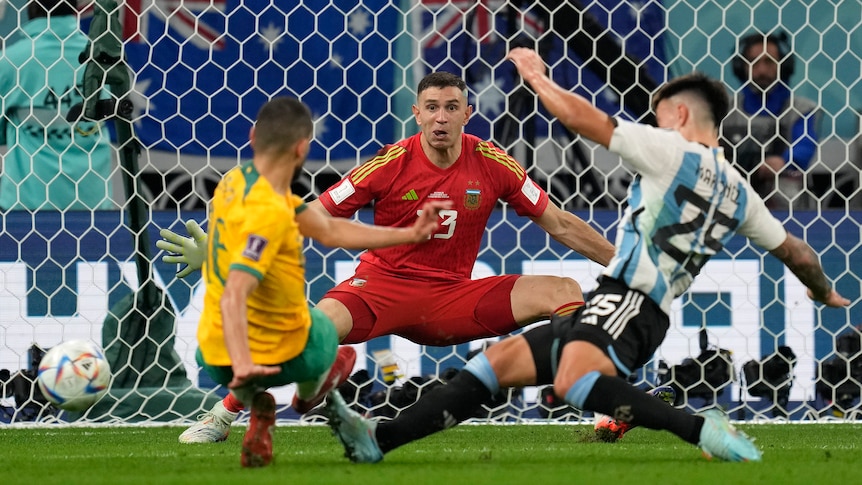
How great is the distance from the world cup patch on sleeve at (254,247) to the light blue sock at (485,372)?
91 centimetres

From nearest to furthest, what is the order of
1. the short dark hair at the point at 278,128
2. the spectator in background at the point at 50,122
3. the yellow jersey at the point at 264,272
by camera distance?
the yellow jersey at the point at 264,272 < the short dark hair at the point at 278,128 < the spectator in background at the point at 50,122

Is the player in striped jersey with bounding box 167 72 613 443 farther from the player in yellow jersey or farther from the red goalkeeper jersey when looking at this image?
the player in yellow jersey

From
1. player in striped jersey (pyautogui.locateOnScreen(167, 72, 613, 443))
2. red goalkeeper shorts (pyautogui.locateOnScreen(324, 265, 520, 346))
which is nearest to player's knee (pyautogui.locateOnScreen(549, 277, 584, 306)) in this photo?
player in striped jersey (pyautogui.locateOnScreen(167, 72, 613, 443))

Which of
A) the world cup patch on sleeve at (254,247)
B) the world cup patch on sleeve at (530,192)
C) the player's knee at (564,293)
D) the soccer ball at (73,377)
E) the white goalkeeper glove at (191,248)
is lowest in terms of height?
the soccer ball at (73,377)

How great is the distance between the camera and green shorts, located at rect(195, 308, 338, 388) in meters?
4.24

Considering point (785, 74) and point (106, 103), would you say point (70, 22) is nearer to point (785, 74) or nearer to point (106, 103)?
point (106, 103)

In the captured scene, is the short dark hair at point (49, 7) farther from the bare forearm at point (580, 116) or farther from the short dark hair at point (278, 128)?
the bare forearm at point (580, 116)

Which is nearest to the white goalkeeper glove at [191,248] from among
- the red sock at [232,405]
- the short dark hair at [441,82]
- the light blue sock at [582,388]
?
the red sock at [232,405]

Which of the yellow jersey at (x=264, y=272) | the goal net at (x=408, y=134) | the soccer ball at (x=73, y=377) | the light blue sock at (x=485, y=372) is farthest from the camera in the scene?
the goal net at (x=408, y=134)

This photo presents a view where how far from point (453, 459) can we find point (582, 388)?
68cm

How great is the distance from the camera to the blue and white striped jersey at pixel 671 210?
432cm

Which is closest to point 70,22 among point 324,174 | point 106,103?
point 106,103

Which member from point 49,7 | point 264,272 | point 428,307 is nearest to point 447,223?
point 428,307

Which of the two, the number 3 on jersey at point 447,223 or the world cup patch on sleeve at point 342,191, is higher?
the world cup patch on sleeve at point 342,191
